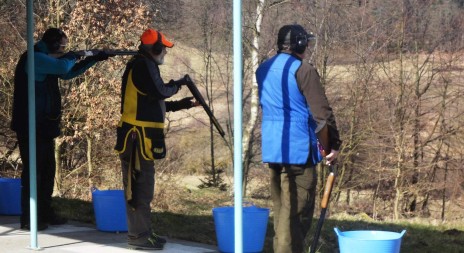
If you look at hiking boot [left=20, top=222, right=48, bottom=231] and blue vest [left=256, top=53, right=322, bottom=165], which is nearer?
blue vest [left=256, top=53, right=322, bottom=165]

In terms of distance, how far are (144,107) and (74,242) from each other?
1334mm

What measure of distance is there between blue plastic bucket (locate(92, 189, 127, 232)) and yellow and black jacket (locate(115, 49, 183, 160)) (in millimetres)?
963

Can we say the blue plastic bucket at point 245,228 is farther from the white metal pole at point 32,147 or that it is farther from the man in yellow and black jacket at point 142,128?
the white metal pole at point 32,147

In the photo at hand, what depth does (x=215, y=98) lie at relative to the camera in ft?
74.4

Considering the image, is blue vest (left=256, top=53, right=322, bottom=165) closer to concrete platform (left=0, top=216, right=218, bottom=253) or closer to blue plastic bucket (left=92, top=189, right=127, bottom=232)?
concrete platform (left=0, top=216, right=218, bottom=253)

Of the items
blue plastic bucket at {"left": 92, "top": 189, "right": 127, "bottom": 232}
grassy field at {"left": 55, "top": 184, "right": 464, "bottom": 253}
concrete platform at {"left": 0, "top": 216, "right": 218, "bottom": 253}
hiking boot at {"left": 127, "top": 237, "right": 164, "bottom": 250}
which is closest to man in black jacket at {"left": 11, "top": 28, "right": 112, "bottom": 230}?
concrete platform at {"left": 0, "top": 216, "right": 218, "bottom": 253}

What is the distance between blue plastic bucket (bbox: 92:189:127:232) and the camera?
270 inches

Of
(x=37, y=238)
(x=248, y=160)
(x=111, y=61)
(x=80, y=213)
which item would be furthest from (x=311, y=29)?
(x=37, y=238)

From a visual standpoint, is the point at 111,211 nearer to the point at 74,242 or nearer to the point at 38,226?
the point at 74,242

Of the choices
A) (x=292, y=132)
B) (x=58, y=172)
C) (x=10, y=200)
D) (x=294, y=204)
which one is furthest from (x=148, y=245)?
(x=58, y=172)

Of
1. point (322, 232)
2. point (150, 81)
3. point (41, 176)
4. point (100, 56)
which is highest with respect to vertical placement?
point (100, 56)

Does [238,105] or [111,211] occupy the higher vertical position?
[238,105]

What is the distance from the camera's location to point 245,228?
5.98 m

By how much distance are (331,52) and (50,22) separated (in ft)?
26.3
